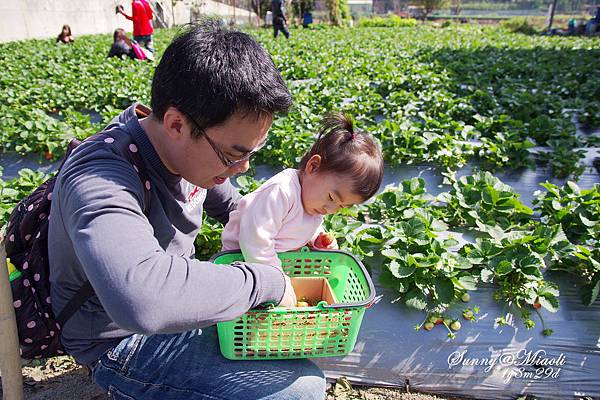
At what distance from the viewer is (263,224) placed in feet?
6.24

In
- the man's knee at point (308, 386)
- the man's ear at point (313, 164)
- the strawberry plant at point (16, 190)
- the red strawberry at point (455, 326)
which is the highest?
the man's ear at point (313, 164)

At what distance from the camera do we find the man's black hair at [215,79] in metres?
1.28

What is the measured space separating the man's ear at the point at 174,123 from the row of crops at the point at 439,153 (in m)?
1.22

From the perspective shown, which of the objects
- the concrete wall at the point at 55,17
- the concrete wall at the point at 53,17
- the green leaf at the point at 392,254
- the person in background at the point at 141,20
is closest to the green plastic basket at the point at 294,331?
the green leaf at the point at 392,254

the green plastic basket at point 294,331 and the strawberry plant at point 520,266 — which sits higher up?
the green plastic basket at point 294,331

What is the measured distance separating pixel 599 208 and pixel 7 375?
274 cm

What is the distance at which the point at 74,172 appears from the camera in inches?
50.4

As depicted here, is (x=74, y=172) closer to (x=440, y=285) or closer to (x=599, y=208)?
(x=440, y=285)

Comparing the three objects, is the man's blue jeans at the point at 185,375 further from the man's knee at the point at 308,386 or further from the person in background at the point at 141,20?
the person in background at the point at 141,20

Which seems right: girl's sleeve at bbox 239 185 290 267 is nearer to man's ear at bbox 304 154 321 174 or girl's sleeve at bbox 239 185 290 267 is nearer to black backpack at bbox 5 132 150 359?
man's ear at bbox 304 154 321 174

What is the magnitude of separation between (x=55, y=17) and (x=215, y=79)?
18987 millimetres

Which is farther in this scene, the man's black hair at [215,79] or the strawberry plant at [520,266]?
the strawberry plant at [520,266]

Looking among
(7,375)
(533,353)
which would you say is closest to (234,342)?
(7,375)

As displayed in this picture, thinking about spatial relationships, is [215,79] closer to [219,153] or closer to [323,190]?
[219,153]
